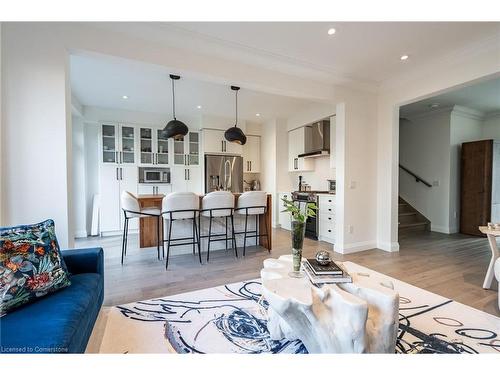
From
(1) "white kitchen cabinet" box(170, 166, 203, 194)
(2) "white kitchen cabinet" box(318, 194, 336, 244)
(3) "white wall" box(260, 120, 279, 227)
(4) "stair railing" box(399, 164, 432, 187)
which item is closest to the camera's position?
(2) "white kitchen cabinet" box(318, 194, 336, 244)

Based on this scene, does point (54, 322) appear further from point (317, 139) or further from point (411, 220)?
point (411, 220)

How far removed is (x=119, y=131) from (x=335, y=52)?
4.56m

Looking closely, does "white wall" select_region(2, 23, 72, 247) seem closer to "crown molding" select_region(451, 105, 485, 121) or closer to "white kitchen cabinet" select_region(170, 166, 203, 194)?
"white kitchen cabinet" select_region(170, 166, 203, 194)

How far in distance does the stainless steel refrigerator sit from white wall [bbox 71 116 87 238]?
2.54 meters

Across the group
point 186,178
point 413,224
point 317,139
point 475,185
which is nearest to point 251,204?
point 317,139

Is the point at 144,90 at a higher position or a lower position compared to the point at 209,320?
higher

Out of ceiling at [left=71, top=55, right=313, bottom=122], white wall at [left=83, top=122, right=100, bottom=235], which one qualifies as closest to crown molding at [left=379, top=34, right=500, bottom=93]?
ceiling at [left=71, top=55, right=313, bottom=122]

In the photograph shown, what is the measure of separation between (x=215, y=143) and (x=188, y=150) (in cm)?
69

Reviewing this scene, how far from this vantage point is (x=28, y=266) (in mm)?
1349

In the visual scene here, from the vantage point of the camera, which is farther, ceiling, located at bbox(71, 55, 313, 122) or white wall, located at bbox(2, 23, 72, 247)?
ceiling, located at bbox(71, 55, 313, 122)

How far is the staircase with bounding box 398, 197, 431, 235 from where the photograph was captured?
5422 millimetres

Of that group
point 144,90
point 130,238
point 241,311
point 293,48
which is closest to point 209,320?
point 241,311
